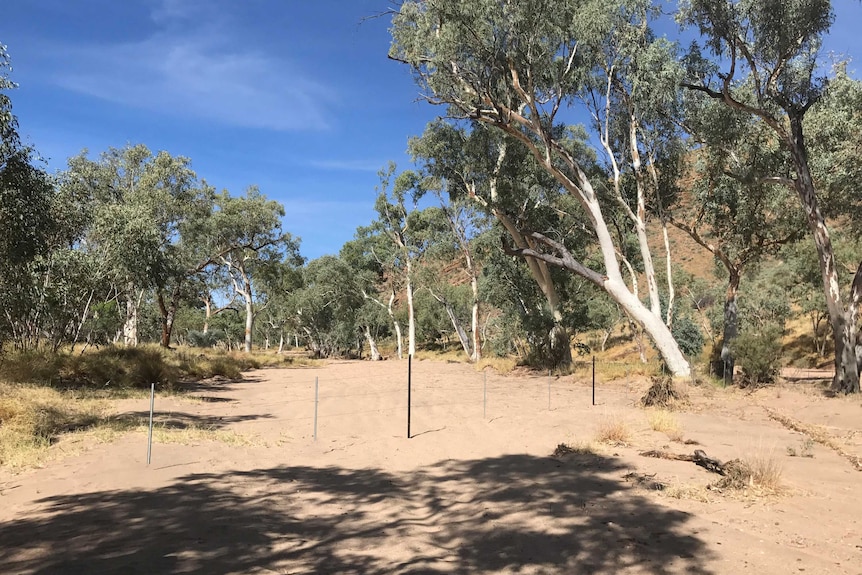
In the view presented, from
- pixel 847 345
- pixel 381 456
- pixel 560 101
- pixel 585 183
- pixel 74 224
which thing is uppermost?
pixel 560 101

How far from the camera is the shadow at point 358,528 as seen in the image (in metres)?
4.13

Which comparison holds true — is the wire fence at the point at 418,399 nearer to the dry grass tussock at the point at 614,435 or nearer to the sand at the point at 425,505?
the sand at the point at 425,505

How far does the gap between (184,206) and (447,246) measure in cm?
1480

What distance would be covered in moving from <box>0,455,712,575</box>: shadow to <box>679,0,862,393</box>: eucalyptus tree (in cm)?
1100

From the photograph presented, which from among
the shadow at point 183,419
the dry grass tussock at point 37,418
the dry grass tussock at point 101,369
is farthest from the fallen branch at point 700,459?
the dry grass tussock at point 101,369

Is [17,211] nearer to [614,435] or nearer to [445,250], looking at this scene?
[614,435]

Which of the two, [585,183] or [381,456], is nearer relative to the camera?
[381,456]

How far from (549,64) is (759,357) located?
35.5ft

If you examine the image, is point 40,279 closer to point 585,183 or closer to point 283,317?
point 585,183

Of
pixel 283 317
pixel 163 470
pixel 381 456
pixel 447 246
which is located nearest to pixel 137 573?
pixel 163 470

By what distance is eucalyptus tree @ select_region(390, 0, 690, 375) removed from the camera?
16188 mm

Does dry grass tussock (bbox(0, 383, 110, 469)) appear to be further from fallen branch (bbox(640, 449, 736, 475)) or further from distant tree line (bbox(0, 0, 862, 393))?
fallen branch (bbox(640, 449, 736, 475))

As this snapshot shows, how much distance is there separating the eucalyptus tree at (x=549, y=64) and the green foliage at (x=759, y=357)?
1.64 m

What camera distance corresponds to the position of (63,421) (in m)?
8.96
